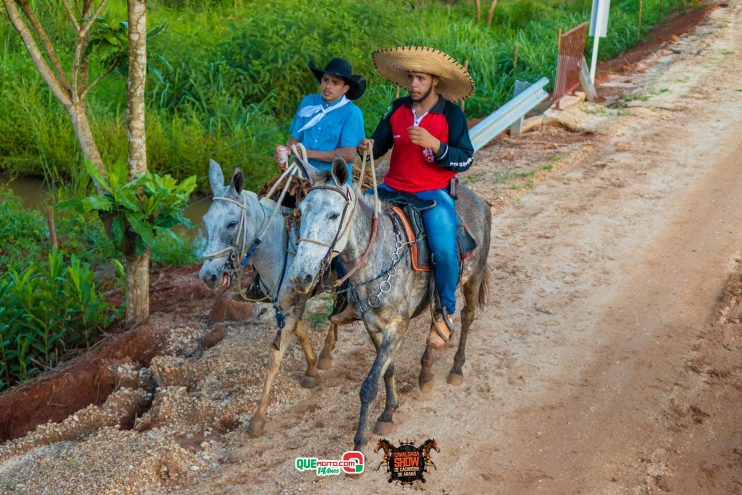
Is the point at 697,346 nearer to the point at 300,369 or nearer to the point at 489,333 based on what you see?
the point at 489,333

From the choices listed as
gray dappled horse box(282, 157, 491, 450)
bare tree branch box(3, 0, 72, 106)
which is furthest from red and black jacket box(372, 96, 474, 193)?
bare tree branch box(3, 0, 72, 106)

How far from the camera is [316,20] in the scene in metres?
13.4

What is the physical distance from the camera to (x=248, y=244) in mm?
5223

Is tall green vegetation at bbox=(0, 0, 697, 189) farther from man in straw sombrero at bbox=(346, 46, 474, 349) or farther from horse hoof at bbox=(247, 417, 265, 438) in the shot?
horse hoof at bbox=(247, 417, 265, 438)

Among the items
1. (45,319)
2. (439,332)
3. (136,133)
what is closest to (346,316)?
(439,332)

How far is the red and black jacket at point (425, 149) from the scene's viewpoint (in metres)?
5.24

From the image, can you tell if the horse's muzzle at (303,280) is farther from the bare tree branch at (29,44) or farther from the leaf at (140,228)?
the bare tree branch at (29,44)

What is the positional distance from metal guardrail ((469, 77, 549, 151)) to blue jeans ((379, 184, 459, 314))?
5.56 m

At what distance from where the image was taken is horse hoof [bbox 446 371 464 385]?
606 cm

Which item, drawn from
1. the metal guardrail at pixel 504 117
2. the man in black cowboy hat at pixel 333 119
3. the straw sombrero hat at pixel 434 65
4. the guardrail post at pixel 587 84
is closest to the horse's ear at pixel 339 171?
the straw sombrero hat at pixel 434 65

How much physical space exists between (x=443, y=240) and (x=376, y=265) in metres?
0.56

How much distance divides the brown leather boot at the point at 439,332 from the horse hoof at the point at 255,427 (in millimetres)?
1367

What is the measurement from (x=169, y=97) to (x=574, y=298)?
27.5ft

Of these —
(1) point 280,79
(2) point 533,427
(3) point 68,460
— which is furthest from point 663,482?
(1) point 280,79
